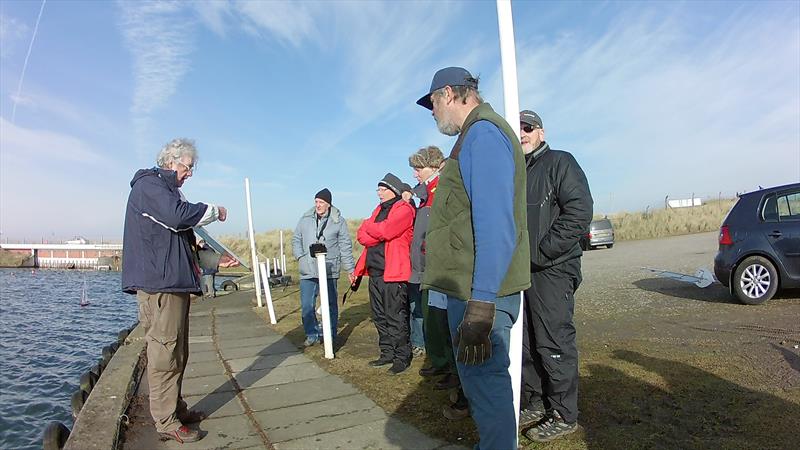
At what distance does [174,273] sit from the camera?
373 centimetres

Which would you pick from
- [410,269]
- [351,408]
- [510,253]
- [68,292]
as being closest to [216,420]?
[351,408]

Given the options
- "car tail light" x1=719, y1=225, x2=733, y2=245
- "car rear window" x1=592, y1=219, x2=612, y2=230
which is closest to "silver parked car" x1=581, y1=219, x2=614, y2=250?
"car rear window" x1=592, y1=219, x2=612, y2=230

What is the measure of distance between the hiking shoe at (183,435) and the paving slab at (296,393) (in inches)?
27.1

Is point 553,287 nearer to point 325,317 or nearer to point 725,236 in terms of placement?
point 325,317

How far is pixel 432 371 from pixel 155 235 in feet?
9.33

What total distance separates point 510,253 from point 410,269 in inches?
130

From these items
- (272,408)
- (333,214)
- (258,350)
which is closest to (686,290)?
(333,214)

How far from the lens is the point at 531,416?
12.5 feet

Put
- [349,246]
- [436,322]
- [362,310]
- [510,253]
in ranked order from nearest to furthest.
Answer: [510,253] < [436,322] < [349,246] < [362,310]

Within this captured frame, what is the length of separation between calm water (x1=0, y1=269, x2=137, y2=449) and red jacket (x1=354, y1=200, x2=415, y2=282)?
4.53 metres

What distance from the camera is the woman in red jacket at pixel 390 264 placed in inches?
220

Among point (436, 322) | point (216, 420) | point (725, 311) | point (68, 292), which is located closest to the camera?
point (216, 420)

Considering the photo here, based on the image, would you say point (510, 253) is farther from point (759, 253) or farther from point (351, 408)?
point (759, 253)

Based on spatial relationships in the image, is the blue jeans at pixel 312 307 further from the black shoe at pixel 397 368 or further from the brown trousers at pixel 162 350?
the brown trousers at pixel 162 350
